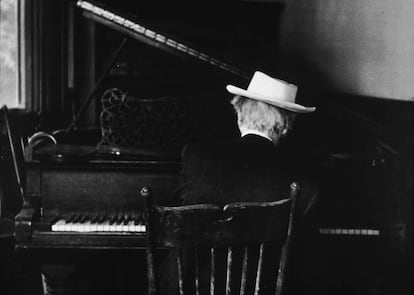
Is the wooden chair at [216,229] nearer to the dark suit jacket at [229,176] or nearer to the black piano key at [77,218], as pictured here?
the dark suit jacket at [229,176]

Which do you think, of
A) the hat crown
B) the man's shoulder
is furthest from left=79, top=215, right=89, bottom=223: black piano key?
the hat crown

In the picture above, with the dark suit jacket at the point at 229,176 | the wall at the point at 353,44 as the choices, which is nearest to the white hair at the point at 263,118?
the dark suit jacket at the point at 229,176

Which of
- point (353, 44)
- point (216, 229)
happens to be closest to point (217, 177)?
point (216, 229)

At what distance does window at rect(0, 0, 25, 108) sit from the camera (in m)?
4.08

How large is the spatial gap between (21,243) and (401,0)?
6.91 feet

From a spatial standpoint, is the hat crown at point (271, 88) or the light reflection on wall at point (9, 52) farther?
the light reflection on wall at point (9, 52)

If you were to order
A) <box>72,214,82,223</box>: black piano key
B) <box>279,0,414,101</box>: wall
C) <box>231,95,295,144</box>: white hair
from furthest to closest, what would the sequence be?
1. <box>279,0,414,101</box>: wall
2. <box>72,214,82,223</box>: black piano key
3. <box>231,95,295,144</box>: white hair

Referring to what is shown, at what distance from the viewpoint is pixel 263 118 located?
2.27m

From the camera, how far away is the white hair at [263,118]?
7.43ft

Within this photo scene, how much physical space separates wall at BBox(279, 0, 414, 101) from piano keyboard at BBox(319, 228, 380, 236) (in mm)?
812

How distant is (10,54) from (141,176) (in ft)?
6.93

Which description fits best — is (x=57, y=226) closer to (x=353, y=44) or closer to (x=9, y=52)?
(x=9, y=52)

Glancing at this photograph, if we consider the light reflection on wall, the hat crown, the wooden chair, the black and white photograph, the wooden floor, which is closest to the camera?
the wooden chair

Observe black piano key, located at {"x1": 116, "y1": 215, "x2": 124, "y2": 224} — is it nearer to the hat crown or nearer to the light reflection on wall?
the hat crown
